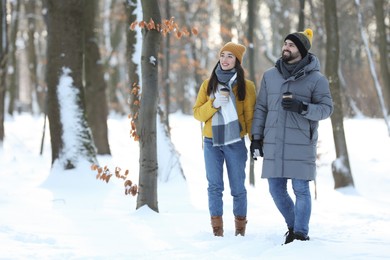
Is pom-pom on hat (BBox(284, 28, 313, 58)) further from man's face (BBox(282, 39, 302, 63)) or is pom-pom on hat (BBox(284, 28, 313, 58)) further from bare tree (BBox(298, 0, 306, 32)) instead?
bare tree (BBox(298, 0, 306, 32))

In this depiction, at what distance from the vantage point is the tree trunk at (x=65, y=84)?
9148 mm

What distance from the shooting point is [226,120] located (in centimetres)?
514

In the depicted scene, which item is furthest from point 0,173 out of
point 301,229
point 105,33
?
point 105,33

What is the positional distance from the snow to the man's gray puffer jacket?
2.06 ft

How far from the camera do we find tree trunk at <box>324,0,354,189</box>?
38.9 ft

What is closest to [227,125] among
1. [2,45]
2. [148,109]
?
[148,109]

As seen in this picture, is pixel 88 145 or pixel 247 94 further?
Answer: pixel 88 145

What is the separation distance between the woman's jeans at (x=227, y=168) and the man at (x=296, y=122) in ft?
1.03

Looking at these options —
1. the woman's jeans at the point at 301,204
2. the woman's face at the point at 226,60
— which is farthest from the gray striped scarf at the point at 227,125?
the woman's jeans at the point at 301,204

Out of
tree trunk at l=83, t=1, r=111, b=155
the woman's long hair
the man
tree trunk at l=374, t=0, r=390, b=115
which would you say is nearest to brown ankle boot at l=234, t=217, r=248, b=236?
the man

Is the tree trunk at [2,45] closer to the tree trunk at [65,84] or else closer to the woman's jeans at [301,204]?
the tree trunk at [65,84]

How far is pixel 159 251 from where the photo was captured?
15.4 feet

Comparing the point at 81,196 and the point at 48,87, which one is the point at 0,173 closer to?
the point at 48,87

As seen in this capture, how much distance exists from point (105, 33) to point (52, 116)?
70.9ft
